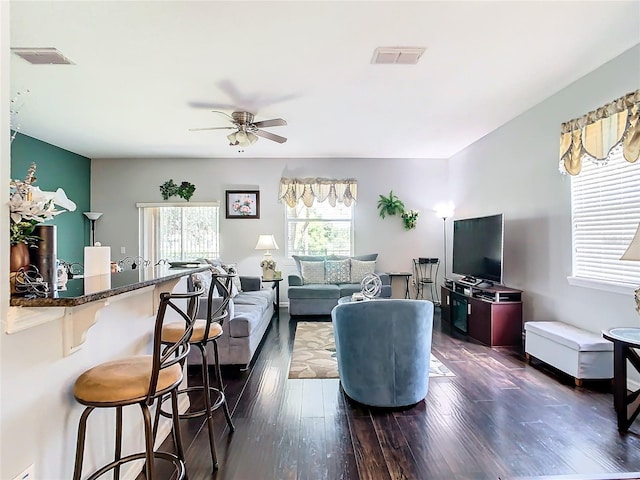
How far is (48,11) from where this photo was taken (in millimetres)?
2324

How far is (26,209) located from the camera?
1.14m

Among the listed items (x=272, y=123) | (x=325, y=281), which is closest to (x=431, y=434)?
(x=272, y=123)

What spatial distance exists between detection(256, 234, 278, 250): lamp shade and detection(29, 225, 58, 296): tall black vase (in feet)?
15.8

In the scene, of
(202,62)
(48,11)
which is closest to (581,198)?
(202,62)

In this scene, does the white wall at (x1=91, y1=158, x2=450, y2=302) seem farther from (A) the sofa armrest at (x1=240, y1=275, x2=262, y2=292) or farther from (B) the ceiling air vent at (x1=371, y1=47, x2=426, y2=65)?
(B) the ceiling air vent at (x1=371, y1=47, x2=426, y2=65)

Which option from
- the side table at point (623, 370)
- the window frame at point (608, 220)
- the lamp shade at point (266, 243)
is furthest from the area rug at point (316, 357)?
the lamp shade at point (266, 243)

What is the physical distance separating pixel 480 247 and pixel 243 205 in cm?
402

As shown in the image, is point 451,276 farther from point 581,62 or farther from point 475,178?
point 581,62

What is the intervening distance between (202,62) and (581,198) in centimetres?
366

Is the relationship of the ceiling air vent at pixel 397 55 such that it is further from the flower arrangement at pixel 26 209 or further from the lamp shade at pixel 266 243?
the lamp shade at pixel 266 243

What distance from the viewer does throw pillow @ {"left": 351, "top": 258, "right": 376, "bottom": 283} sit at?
6137mm

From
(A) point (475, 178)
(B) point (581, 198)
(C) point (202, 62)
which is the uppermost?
(C) point (202, 62)

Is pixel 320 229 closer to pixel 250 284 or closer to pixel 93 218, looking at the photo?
pixel 250 284

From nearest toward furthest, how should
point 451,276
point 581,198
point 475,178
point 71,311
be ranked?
point 71,311
point 581,198
point 475,178
point 451,276
